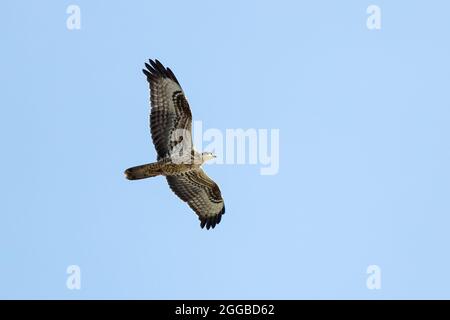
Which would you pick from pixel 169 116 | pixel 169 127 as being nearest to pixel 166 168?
pixel 169 127

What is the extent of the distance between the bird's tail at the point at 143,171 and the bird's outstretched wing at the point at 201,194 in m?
1.04

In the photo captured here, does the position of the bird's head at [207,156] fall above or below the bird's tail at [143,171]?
above

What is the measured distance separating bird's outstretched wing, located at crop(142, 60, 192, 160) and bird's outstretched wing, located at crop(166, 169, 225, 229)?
0.98 m

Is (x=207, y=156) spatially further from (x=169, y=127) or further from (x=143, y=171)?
(x=143, y=171)

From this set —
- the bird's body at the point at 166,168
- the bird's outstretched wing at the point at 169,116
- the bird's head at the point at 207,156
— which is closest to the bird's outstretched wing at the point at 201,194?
the bird's body at the point at 166,168

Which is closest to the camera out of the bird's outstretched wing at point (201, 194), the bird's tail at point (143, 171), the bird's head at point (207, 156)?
the bird's tail at point (143, 171)

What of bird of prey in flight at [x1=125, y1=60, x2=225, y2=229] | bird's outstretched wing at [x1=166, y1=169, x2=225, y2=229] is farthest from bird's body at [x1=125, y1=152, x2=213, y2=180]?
bird's outstretched wing at [x1=166, y1=169, x2=225, y2=229]

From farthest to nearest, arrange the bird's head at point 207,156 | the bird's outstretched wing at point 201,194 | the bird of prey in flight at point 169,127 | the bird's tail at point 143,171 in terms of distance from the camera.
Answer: the bird's outstretched wing at point 201,194
the bird's head at point 207,156
the bird of prey in flight at point 169,127
the bird's tail at point 143,171

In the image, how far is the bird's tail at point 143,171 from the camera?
18.6m

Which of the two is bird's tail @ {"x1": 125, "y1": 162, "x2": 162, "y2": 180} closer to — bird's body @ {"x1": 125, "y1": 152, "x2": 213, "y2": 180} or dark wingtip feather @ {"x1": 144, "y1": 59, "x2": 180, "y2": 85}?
bird's body @ {"x1": 125, "y1": 152, "x2": 213, "y2": 180}

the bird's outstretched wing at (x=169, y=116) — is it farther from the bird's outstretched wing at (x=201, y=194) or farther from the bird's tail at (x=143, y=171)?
the bird's outstretched wing at (x=201, y=194)
